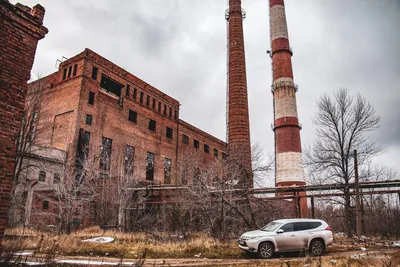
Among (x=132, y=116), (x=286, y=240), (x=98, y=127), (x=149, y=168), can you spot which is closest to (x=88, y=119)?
(x=98, y=127)

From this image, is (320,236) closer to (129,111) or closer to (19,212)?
(19,212)

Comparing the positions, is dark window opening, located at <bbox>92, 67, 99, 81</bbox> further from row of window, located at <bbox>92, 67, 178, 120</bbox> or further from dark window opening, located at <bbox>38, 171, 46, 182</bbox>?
dark window opening, located at <bbox>38, 171, 46, 182</bbox>

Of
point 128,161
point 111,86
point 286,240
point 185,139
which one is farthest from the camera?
point 185,139

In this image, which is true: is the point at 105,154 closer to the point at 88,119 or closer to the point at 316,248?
the point at 88,119

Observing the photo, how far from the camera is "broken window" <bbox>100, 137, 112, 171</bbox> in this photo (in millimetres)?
24397

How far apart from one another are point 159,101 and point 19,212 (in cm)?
1731

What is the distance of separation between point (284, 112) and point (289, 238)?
17245mm

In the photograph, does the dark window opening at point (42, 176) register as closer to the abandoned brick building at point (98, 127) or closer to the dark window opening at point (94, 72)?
the abandoned brick building at point (98, 127)

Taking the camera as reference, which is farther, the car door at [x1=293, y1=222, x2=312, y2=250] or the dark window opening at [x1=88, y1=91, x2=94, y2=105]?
the dark window opening at [x1=88, y1=91, x2=94, y2=105]

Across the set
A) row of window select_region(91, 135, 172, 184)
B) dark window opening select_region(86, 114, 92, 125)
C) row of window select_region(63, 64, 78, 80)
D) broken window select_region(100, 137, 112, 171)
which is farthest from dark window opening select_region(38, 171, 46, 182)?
row of window select_region(63, 64, 78, 80)

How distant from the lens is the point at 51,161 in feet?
72.4

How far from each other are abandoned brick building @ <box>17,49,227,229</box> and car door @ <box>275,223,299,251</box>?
823cm

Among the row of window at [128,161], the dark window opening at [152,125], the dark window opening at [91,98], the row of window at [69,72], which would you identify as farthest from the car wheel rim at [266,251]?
the dark window opening at [152,125]

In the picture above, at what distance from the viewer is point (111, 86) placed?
28.1 m
